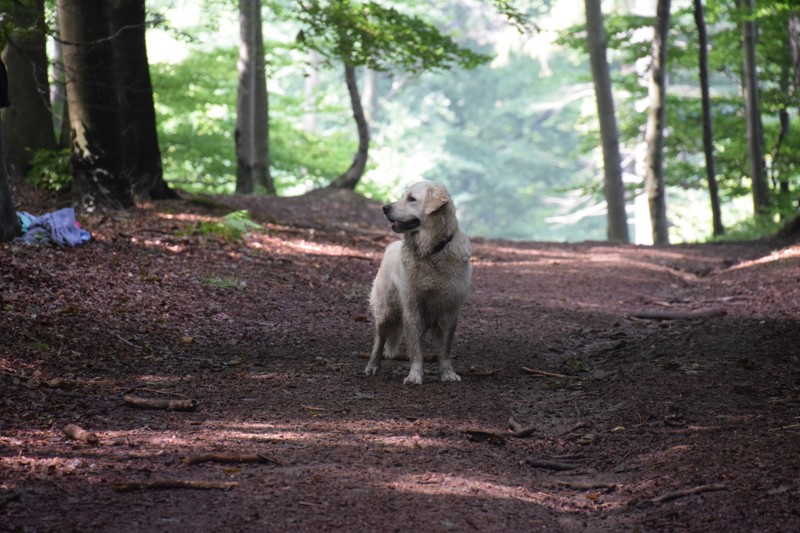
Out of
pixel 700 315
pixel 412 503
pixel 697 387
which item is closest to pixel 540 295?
pixel 700 315

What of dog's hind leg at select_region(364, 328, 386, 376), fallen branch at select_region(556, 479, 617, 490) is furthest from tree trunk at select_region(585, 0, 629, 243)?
fallen branch at select_region(556, 479, 617, 490)

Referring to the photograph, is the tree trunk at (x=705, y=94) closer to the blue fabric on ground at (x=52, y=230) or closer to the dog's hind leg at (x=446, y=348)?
the dog's hind leg at (x=446, y=348)

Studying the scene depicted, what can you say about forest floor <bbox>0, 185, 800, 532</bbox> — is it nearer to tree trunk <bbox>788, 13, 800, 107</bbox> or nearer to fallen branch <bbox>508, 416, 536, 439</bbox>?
fallen branch <bbox>508, 416, 536, 439</bbox>

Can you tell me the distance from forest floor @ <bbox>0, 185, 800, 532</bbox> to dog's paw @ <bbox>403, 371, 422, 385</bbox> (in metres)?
0.11

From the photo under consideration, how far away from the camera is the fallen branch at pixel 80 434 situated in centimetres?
464

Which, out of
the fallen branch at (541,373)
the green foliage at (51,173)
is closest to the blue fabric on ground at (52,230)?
the green foliage at (51,173)

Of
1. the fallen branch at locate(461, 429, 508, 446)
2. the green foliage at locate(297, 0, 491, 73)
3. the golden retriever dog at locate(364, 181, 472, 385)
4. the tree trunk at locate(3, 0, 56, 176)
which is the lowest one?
the fallen branch at locate(461, 429, 508, 446)

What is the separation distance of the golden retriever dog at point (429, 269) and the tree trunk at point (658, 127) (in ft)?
51.3

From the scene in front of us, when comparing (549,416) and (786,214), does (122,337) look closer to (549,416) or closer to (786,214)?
(549,416)

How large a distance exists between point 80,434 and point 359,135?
52.7ft

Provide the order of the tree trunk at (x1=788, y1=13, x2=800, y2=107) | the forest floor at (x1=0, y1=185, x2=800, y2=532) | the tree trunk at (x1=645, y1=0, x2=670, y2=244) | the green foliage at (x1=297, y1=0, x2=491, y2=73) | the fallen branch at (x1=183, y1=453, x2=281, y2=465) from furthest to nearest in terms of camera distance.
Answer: the tree trunk at (x1=645, y1=0, x2=670, y2=244), the tree trunk at (x1=788, y1=13, x2=800, y2=107), the green foliage at (x1=297, y1=0, x2=491, y2=73), the fallen branch at (x1=183, y1=453, x2=281, y2=465), the forest floor at (x1=0, y1=185, x2=800, y2=532)

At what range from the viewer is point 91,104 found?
37.2 feet

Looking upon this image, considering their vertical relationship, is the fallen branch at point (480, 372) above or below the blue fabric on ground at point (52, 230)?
below

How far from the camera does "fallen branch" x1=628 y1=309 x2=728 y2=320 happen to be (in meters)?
9.40
